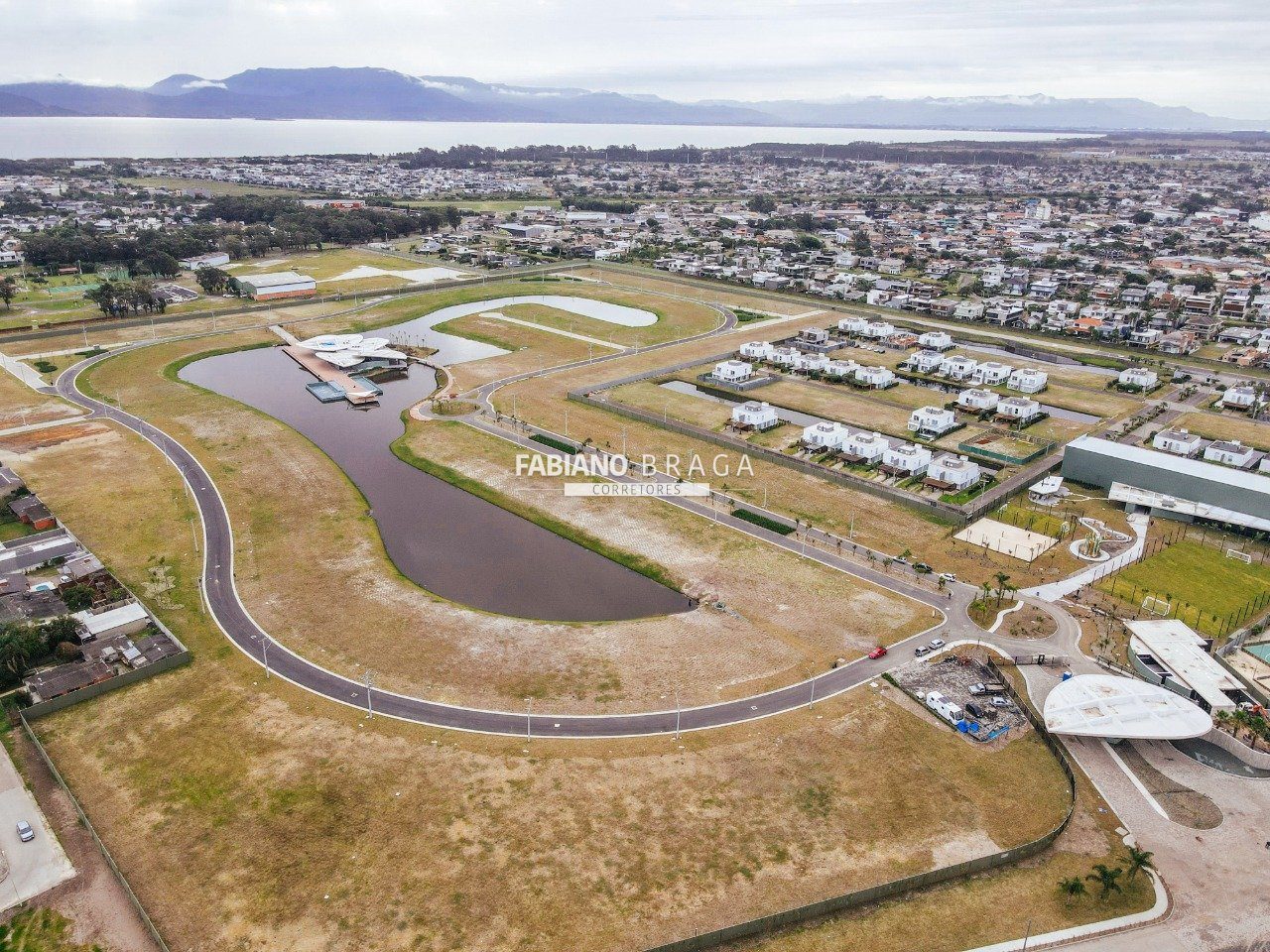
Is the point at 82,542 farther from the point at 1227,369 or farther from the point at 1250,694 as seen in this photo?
the point at 1227,369

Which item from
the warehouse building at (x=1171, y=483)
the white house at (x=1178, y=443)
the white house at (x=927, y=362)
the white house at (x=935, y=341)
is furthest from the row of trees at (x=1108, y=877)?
the white house at (x=935, y=341)

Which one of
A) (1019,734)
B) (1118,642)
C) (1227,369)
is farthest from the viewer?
(1227,369)

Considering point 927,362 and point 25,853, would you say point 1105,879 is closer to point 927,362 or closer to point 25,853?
point 25,853

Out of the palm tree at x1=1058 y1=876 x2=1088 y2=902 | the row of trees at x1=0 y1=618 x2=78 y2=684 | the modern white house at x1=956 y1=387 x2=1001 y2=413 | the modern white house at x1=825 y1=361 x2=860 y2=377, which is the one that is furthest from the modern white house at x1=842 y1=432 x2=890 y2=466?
the row of trees at x1=0 y1=618 x2=78 y2=684

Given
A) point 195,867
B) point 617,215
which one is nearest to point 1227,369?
point 195,867

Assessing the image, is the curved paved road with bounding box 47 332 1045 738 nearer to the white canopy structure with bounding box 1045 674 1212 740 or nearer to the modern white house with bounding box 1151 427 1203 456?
the white canopy structure with bounding box 1045 674 1212 740

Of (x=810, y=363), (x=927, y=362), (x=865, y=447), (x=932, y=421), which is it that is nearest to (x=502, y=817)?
(x=865, y=447)

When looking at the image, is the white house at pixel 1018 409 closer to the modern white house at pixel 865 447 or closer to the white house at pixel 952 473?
→ the white house at pixel 952 473
